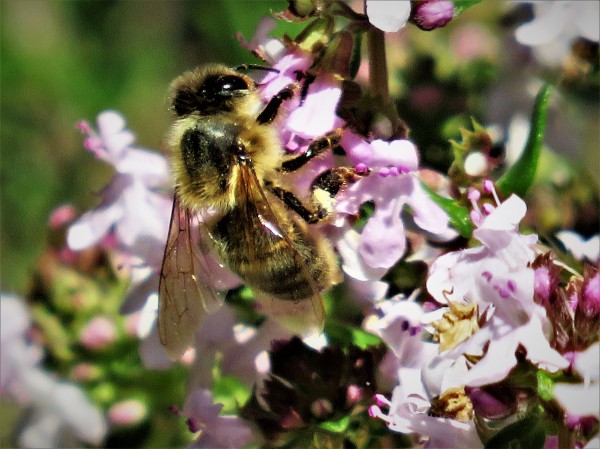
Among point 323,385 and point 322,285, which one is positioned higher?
point 322,285

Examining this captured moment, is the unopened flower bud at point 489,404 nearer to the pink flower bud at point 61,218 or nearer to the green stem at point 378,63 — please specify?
the green stem at point 378,63

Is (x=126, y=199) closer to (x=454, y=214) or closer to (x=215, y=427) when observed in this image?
(x=215, y=427)

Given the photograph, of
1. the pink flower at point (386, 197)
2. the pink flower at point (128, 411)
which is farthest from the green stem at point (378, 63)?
the pink flower at point (128, 411)

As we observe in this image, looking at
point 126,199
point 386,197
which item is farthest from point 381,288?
point 126,199

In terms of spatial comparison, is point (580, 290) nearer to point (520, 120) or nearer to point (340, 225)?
point (340, 225)

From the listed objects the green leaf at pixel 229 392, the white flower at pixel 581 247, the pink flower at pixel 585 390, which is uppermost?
the pink flower at pixel 585 390

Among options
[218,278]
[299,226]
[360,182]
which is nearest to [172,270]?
[218,278]

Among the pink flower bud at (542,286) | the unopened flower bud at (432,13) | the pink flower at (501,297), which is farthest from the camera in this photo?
the unopened flower bud at (432,13)
